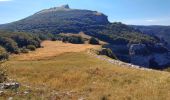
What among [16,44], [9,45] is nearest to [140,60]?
[16,44]

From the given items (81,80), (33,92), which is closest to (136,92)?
(33,92)

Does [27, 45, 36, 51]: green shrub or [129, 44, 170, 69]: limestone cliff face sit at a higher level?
[27, 45, 36, 51]: green shrub

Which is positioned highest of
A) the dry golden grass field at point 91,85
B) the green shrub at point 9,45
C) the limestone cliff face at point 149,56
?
the dry golden grass field at point 91,85

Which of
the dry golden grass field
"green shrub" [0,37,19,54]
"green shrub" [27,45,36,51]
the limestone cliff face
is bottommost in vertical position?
the limestone cliff face

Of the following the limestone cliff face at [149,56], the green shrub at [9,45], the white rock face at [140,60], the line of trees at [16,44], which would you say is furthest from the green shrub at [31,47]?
the white rock face at [140,60]

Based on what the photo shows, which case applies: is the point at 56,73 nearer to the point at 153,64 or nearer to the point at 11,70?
the point at 11,70

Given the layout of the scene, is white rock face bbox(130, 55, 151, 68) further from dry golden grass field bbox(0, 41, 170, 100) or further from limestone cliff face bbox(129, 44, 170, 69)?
dry golden grass field bbox(0, 41, 170, 100)

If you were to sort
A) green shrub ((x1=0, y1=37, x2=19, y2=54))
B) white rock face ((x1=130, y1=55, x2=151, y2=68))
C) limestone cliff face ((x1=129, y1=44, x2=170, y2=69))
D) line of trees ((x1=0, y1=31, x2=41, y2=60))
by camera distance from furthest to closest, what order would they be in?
limestone cliff face ((x1=129, y1=44, x2=170, y2=69)), white rock face ((x1=130, y1=55, x2=151, y2=68)), line of trees ((x1=0, y1=31, x2=41, y2=60)), green shrub ((x1=0, y1=37, x2=19, y2=54))

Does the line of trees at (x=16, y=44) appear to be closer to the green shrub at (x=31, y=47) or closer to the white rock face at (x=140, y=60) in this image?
the green shrub at (x=31, y=47)

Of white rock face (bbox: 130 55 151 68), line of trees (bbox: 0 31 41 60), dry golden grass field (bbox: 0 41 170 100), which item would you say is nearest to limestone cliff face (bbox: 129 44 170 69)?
white rock face (bbox: 130 55 151 68)

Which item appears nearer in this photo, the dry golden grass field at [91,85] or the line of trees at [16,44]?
the dry golden grass field at [91,85]

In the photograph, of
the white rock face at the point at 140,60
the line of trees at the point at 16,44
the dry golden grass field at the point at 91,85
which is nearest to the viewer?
the dry golden grass field at the point at 91,85

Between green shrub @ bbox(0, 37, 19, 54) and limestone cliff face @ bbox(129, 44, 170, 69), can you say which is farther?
limestone cliff face @ bbox(129, 44, 170, 69)

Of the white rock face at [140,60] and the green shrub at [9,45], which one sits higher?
the green shrub at [9,45]
